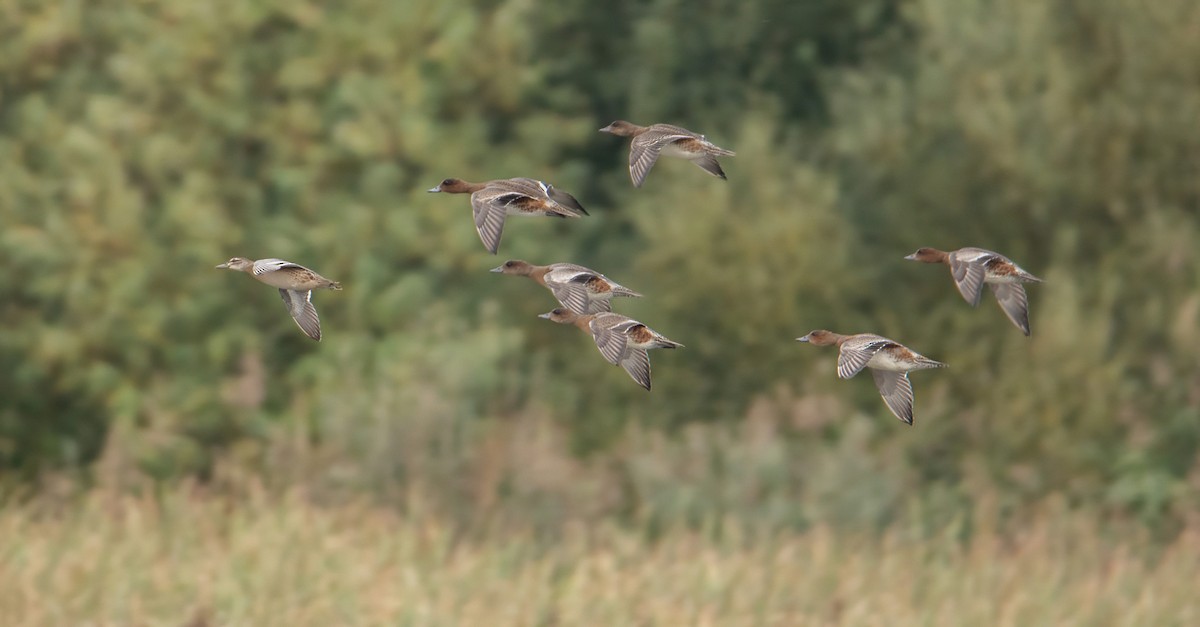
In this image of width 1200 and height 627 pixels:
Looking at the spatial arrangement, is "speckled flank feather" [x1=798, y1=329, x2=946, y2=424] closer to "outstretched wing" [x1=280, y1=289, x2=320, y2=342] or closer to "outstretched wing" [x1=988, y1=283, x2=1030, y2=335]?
"outstretched wing" [x1=988, y1=283, x2=1030, y2=335]

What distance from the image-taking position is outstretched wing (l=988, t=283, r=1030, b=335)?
4.56 m

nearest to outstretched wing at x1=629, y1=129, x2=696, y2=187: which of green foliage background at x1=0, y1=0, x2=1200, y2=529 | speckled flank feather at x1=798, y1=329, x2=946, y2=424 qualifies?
speckled flank feather at x1=798, y1=329, x2=946, y2=424

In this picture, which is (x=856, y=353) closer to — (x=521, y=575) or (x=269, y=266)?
(x=269, y=266)

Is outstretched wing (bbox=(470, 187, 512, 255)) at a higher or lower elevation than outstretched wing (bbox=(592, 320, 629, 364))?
higher

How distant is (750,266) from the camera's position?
10977 millimetres

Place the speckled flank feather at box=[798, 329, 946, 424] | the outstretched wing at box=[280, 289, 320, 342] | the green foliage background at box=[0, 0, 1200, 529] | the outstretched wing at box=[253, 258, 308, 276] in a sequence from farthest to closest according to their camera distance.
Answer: the green foliage background at box=[0, 0, 1200, 529] → the outstretched wing at box=[280, 289, 320, 342] → the outstretched wing at box=[253, 258, 308, 276] → the speckled flank feather at box=[798, 329, 946, 424]

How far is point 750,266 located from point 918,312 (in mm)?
1081

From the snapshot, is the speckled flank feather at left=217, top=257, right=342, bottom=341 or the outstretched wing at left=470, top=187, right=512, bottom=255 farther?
the speckled flank feather at left=217, top=257, right=342, bottom=341

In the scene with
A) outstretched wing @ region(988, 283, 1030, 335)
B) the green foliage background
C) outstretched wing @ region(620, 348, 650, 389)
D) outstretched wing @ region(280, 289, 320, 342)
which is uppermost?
the green foliage background

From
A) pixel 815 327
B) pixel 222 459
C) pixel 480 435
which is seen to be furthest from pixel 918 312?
pixel 222 459

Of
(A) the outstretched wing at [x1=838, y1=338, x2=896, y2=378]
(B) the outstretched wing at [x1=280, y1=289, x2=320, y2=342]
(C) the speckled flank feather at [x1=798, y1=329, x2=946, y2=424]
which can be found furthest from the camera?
(B) the outstretched wing at [x1=280, y1=289, x2=320, y2=342]

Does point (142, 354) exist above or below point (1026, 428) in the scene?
below

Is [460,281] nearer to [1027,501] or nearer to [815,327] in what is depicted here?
[815,327]

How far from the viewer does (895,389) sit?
15.1 feet
